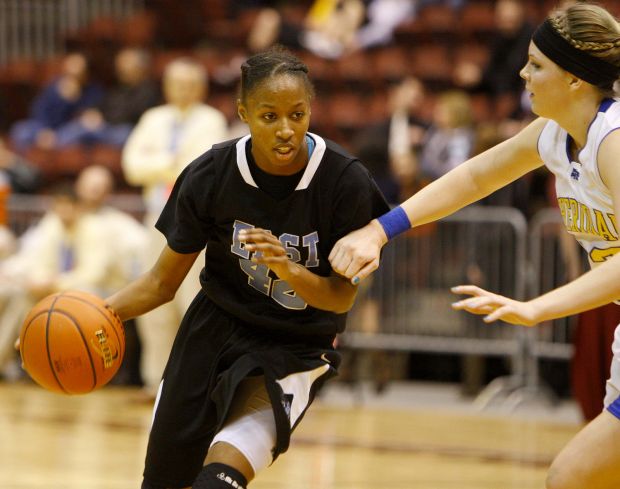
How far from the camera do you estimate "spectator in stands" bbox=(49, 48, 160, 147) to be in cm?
1098

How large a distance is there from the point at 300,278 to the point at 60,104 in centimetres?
911

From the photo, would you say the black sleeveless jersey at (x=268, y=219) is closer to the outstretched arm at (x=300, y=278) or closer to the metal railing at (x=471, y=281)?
the outstretched arm at (x=300, y=278)

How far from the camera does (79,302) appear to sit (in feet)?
12.3

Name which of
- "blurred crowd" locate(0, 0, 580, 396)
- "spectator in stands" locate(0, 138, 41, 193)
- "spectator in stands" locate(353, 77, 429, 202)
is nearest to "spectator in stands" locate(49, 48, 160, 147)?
"blurred crowd" locate(0, 0, 580, 396)

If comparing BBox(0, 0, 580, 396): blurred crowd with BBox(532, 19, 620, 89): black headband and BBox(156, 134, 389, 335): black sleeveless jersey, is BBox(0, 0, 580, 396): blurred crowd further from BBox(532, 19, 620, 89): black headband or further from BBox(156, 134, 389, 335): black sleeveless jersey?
BBox(532, 19, 620, 89): black headband

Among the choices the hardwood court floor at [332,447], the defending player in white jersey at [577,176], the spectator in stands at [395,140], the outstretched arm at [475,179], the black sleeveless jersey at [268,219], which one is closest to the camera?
the defending player in white jersey at [577,176]

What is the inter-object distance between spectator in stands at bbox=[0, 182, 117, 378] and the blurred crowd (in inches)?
0.4

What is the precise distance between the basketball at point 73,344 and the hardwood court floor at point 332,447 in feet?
6.09

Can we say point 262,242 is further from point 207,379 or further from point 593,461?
point 593,461

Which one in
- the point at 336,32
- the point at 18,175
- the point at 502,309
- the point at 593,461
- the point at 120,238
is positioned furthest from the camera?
the point at 336,32

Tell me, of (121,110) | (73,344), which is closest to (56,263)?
(121,110)

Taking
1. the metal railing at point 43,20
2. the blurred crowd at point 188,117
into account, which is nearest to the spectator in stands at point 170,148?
the blurred crowd at point 188,117

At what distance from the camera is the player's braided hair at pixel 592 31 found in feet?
10.9

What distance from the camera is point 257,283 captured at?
357 cm
